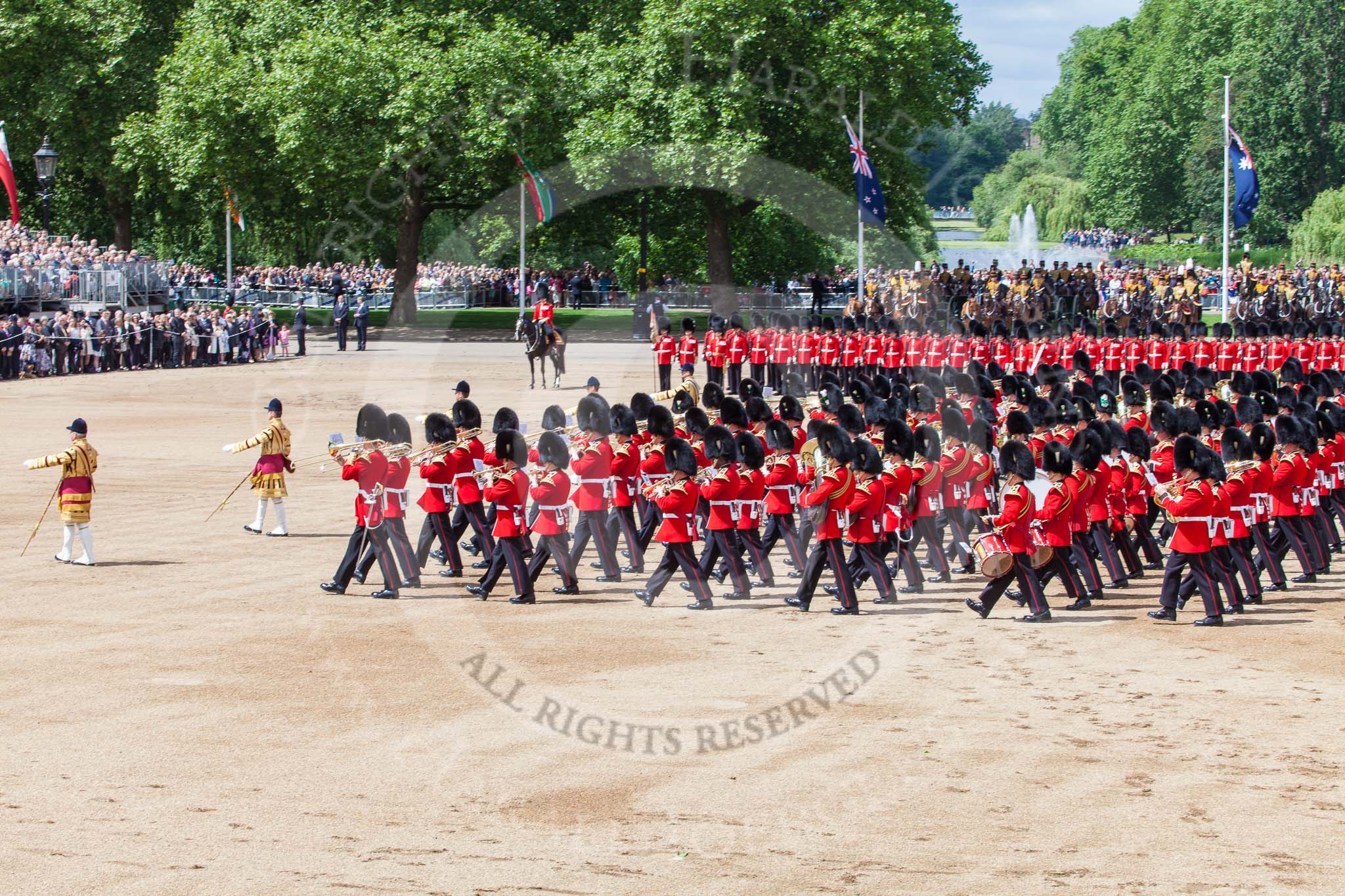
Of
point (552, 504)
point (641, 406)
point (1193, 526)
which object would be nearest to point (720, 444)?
point (552, 504)

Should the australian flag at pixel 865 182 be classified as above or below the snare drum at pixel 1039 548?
above

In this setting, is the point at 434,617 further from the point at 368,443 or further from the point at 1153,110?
the point at 1153,110

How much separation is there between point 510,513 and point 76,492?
13.7 ft

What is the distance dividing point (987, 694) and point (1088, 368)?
11.7 m

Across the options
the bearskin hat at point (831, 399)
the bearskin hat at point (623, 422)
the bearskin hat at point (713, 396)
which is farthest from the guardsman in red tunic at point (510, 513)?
the bearskin hat at point (831, 399)

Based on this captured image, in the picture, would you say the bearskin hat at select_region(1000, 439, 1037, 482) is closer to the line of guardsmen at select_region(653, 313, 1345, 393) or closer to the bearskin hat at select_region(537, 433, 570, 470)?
the bearskin hat at select_region(537, 433, 570, 470)

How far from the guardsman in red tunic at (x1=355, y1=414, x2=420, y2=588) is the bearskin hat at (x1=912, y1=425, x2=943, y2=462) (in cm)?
449

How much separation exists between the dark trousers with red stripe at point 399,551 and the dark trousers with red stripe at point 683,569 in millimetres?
2032

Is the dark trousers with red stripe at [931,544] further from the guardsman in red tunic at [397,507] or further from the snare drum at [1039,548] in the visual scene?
the guardsman in red tunic at [397,507]

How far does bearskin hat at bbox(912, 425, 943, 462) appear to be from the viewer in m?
14.5

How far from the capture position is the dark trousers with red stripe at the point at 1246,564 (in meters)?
13.3

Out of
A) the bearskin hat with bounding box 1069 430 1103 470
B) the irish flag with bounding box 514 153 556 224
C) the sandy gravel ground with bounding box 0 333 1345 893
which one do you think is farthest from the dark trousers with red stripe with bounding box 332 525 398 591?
the irish flag with bounding box 514 153 556 224

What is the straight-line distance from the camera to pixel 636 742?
9.48 metres

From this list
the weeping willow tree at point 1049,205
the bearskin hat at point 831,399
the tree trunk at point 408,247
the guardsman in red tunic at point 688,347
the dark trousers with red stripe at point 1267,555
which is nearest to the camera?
the dark trousers with red stripe at point 1267,555
